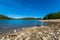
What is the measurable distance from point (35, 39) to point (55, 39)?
4.32 ft

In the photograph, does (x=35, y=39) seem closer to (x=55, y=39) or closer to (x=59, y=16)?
(x=55, y=39)

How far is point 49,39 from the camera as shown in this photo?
209 inches

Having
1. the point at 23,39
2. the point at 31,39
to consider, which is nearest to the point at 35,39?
the point at 31,39

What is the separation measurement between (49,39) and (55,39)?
400 millimetres

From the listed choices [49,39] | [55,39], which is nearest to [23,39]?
[49,39]

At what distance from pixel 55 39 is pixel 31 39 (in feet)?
5.18

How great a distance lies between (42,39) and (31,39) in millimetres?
717

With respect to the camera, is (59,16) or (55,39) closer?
(55,39)

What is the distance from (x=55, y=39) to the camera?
17.5 feet

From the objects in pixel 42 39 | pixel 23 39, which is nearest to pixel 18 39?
pixel 23 39

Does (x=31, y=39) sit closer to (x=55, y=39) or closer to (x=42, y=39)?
(x=42, y=39)

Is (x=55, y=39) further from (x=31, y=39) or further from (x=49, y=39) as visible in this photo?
(x=31, y=39)

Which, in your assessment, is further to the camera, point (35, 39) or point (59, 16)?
point (59, 16)

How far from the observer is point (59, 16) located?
280 ft
